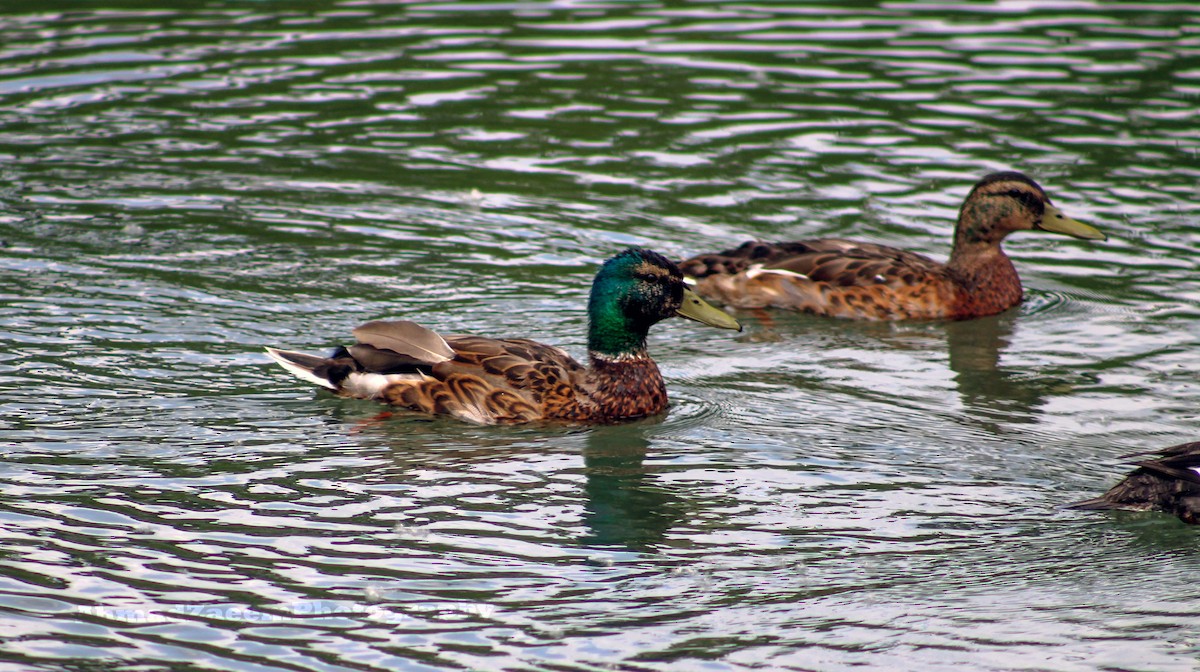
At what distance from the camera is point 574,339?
11977 millimetres

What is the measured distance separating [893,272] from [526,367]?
3.90m

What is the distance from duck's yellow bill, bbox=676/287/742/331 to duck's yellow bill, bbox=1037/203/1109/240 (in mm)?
3913

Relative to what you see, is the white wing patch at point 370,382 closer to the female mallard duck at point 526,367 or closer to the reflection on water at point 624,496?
the female mallard duck at point 526,367

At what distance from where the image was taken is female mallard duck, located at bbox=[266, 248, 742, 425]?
1016 centimetres

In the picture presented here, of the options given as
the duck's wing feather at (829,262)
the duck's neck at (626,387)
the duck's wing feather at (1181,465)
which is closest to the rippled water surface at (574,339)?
the duck's neck at (626,387)

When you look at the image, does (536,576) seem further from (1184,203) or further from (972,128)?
(972,128)

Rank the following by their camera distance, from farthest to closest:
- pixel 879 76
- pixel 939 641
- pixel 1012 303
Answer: pixel 879 76 → pixel 1012 303 → pixel 939 641

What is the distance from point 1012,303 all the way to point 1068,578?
229 inches

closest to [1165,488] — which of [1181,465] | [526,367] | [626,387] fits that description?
[1181,465]

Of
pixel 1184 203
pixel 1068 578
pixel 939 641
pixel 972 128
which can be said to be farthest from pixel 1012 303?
pixel 939 641

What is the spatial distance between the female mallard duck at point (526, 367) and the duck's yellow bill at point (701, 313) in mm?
58

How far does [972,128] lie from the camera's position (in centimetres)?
1725

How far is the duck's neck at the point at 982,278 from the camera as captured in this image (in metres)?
13.1

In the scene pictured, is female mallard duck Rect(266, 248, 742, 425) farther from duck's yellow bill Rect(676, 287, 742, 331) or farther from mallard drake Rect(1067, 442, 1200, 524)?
mallard drake Rect(1067, 442, 1200, 524)
